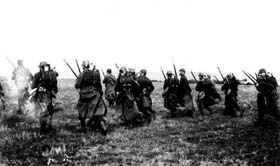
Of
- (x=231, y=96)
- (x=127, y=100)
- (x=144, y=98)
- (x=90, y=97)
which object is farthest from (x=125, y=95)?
(x=231, y=96)

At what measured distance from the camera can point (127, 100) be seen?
45.8ft

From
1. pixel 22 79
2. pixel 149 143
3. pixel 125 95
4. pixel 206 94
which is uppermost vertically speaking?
pixel 22 79

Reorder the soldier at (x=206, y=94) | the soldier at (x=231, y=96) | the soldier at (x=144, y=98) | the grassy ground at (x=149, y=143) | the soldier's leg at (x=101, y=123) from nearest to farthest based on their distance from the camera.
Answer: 1. the grassy ground at (x=149, y=143)
2. the soldier's leg at (x=101, y=123)
3. the soldier at (x=144, y=98)
4. the soldier at (x=231, y=96)
5. the soldier at (x=206, y=94)

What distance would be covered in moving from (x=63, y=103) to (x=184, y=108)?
683 centimetres

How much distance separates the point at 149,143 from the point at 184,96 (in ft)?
19.8

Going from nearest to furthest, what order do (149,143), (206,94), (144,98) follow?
(149,143) → (144,98) → (206,94)

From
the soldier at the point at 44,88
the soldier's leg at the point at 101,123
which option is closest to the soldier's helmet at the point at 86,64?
the soldier at the point at 44,88

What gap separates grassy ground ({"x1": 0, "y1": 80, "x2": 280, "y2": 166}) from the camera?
8805 mm

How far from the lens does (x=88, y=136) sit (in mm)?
11250

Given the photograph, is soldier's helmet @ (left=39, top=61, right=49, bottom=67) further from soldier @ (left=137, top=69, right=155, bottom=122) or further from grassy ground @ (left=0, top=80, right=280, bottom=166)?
soldier @ (left=137, top=69, right=155, bottom=122)

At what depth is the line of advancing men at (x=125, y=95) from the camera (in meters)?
12.0

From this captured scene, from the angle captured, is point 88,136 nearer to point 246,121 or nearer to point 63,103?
point 246,121

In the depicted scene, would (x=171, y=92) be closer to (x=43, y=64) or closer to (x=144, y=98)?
(x=144, y=98)

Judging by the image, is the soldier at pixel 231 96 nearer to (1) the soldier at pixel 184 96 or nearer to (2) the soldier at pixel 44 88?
(1) the soldier at pixel 184 96
